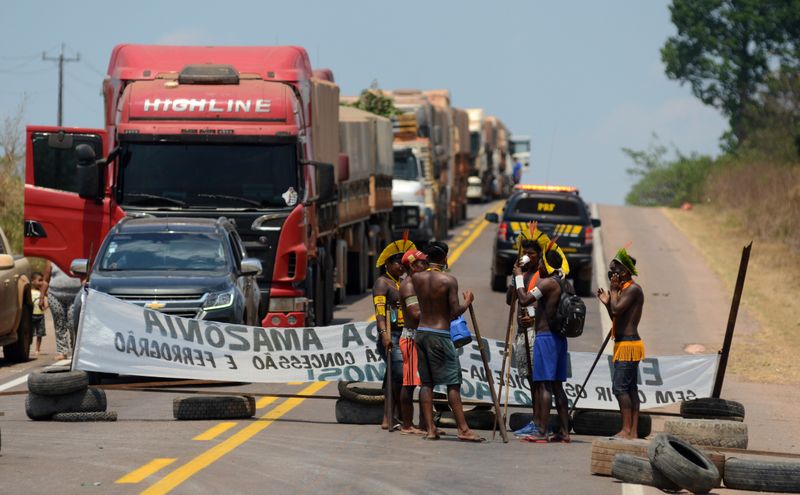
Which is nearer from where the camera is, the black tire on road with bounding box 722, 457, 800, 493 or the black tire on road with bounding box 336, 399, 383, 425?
the black tire on road with bounding box 722, 457, 800, 493

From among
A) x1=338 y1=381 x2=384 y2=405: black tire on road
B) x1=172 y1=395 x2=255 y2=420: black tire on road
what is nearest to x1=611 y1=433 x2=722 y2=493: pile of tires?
→ x1=338 y1=381 x2=384 y2=405: black tire on road

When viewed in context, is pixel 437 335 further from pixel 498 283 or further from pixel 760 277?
pixel 760 277

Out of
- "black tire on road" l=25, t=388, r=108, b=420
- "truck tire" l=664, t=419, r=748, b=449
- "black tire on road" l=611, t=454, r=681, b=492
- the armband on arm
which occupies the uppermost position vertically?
the armband on arm

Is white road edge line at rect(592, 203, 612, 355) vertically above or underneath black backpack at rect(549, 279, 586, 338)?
underneath

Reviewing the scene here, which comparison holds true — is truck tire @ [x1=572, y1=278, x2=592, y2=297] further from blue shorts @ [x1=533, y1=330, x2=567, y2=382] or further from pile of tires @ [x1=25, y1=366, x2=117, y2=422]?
pile of tires @ [x1=25, y1=366, x2=117, y2=422]

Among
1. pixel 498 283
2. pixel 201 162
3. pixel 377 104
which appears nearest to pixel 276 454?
pixel 201 162

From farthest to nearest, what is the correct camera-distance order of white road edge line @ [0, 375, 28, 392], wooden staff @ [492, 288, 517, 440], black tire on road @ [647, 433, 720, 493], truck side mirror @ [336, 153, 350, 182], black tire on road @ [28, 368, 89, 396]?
truck side mirror @ [336, 153, 350, 182] < white road edge line @ [0, 375, 28, 392] < black tire on road @ [28, 368, 89, 396] < wooden staff @ [492, 288, 517, 440] < black tire on road @ [647, 433, 720, 493]

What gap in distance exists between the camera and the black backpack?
14.5 meters

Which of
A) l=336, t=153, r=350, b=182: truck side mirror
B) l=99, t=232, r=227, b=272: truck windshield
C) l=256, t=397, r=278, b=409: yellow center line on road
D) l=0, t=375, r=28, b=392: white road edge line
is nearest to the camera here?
l=256, t=397, r=278, b=409: yellow center line on road

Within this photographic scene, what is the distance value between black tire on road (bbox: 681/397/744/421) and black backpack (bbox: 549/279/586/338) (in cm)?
154

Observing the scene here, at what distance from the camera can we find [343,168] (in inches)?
1123

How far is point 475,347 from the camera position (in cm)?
1666

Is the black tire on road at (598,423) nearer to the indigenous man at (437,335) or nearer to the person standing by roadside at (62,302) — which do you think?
the indigenous man at (437,335)

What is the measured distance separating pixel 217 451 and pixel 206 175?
893 cm
